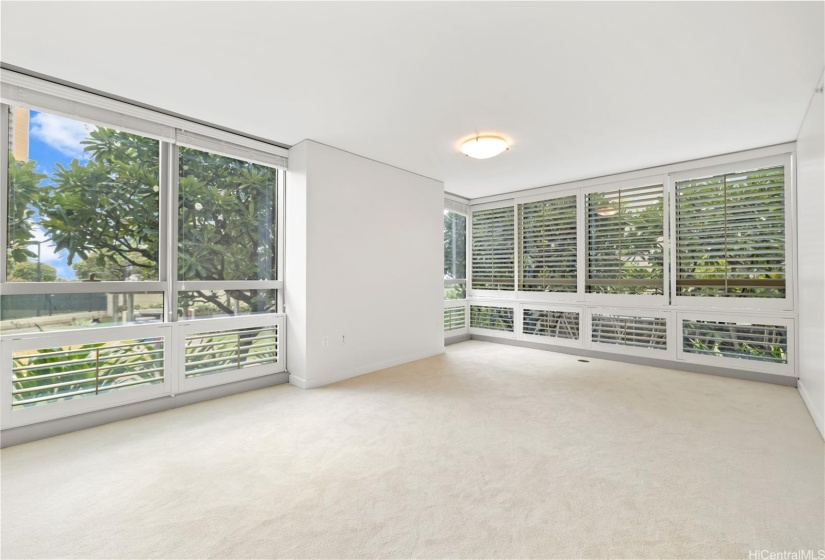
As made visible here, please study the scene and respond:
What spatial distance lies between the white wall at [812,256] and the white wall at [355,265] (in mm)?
3618

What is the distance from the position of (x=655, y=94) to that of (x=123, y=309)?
4419 millimetres

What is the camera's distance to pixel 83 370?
2676mm

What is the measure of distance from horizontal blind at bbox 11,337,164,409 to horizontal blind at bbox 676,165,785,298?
18.4ft

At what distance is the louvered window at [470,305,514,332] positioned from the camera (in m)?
5.97

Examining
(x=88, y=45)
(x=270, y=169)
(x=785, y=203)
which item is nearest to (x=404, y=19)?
(x=88, y=45)

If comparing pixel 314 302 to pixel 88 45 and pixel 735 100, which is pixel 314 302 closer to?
pixel 88 45

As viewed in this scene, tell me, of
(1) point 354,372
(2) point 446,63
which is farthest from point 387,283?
(2) point 446,63

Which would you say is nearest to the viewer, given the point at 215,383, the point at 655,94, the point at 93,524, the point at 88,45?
the point at 93,524

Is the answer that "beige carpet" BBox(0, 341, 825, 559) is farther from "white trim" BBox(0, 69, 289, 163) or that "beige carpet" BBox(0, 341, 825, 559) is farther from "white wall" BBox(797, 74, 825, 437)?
"white trim" BBox(0, 69, 289, 163)

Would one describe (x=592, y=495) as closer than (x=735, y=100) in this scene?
Yes

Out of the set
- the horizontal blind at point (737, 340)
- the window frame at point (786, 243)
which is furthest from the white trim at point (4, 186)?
the horizontal blind at point (737, 340)

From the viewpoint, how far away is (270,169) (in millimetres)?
3871

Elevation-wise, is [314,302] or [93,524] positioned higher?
[314,302]

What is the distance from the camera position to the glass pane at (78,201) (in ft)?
8.29
